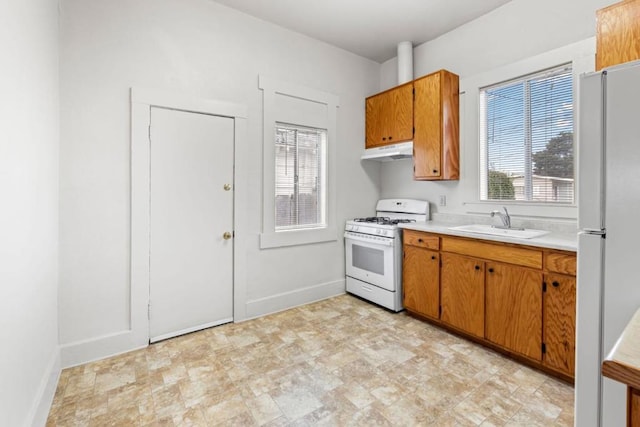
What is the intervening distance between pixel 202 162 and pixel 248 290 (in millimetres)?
1335

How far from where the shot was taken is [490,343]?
8.14 ft

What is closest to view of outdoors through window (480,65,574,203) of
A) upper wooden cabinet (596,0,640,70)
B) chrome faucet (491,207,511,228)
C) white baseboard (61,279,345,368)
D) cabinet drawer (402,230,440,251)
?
chrome faucet (491,207,511,228)

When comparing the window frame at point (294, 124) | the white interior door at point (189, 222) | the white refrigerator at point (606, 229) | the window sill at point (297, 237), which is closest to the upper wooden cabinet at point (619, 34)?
the white refrigerator at point (606, 229)

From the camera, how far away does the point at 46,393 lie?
180 cm

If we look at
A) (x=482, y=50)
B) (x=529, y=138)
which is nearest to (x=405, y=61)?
(x=482, y=50)

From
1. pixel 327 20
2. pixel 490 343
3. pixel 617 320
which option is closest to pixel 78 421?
pixel 617 320

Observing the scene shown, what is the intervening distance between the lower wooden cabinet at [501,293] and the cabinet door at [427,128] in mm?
749

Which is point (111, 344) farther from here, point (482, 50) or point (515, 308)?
point (482, 50)

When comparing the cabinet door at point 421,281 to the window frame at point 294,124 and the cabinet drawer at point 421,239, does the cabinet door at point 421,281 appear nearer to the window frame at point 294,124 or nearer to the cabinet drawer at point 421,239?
the cabinet drawer at point 421,239

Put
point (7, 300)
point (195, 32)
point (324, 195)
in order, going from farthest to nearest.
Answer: point (324, 195)
point (195, 32)
point (7, 300)

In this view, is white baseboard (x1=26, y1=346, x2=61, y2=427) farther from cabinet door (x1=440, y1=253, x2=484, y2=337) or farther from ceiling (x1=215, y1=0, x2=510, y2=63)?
ceiling (x1=215, y1=0, x2=510, y2=63)

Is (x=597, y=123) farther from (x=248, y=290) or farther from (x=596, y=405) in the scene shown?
(x=248, y=290)

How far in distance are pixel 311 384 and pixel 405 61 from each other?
137 inches

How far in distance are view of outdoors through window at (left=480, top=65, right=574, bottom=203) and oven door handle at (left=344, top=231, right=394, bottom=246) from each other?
1.06 m
